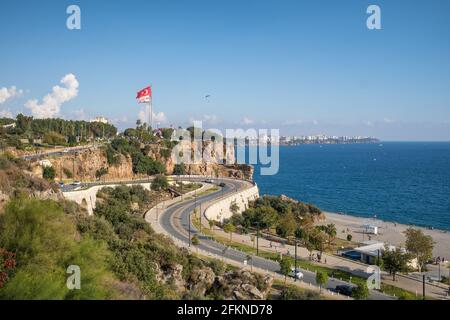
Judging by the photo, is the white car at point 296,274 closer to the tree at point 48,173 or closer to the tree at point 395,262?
the tree at point 395,262

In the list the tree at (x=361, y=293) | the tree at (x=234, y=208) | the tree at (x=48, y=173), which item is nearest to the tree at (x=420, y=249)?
the tree at (x=361, y=293)

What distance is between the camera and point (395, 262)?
30766 mm

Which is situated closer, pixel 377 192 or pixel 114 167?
pixel 114 167

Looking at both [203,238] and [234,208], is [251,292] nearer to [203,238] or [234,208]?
[203,238]

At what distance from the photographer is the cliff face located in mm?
54219

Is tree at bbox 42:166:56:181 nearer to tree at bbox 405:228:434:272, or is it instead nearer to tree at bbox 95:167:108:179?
tree at bbox 95:167:108:179

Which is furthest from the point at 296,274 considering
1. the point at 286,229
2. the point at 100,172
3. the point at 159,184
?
the point at 100,172

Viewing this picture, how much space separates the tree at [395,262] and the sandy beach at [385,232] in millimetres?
14034

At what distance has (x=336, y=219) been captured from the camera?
65.1m

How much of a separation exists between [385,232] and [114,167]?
44972 millimetres

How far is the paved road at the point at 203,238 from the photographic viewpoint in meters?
28.2

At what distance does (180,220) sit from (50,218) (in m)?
27.1

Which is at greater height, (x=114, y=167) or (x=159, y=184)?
(x=114, y=167)
